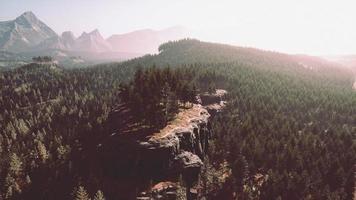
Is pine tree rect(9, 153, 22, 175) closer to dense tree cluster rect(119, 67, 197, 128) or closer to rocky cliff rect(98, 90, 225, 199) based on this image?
rocky cliff rect(98, 90, 225, 199)

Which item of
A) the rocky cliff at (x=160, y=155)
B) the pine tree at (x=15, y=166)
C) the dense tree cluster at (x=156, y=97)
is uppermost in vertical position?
the dense tree cluster at (x=156, y=97)

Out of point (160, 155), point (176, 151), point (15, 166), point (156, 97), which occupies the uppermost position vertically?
point (156, 97)

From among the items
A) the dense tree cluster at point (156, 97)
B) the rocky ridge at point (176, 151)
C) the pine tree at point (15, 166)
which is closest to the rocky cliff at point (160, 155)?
the rocky ridge at point (176, 151)

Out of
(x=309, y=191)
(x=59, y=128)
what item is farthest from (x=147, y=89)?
(x=59, y=128)

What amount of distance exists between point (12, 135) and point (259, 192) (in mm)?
135713

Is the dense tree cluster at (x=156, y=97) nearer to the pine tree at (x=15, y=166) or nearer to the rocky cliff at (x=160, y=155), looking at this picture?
the rocky cliff at (x=160, y=155)

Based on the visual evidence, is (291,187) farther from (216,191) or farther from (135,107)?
(135,107)

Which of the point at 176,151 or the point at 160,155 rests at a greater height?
the point at 176,151

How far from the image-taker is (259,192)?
10562 cm

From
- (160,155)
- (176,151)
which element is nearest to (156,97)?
(176,151)

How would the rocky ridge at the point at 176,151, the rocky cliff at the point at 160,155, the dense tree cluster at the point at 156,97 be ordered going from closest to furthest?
1. the rocky ridge at the point at 176,151
2. the rocky cliff at the point at 160,155
3. the dense tree cluster at the point at 156,97

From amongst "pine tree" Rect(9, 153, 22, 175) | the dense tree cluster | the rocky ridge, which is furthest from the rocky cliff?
"pine tree" Rect(9, 153, 22, 175)

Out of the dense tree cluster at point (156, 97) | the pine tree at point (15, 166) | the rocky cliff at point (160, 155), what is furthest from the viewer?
the pine tree at point (15, 166)

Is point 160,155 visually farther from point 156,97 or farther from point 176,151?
point 156,97
